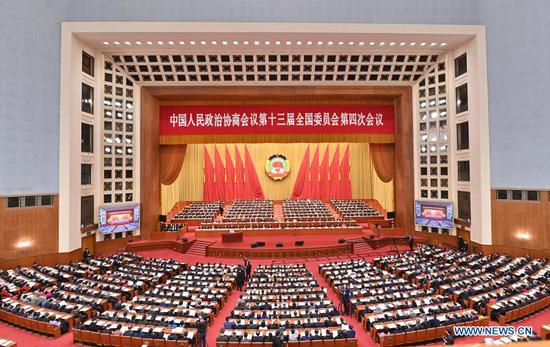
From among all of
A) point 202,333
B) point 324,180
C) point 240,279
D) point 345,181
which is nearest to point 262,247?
point 240,279

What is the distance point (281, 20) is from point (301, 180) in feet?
58.8

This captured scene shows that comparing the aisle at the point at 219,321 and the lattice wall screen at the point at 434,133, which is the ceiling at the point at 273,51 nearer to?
the lattice wall screen at the point at 434,133

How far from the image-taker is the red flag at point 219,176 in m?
31.8

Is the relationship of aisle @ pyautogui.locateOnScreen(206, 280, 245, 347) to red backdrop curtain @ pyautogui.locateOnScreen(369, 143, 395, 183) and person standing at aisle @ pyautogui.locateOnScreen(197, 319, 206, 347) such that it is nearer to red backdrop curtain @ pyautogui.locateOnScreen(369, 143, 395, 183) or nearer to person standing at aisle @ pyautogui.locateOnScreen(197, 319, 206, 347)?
person standing at aisle @ pyautogui.locateOnScreen(197, 319, 206, 347)

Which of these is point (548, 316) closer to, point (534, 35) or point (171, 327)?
point (171, 327)

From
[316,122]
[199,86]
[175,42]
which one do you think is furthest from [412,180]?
[175,42]

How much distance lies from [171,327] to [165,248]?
12707 mm

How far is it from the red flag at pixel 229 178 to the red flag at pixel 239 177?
1.01 feet

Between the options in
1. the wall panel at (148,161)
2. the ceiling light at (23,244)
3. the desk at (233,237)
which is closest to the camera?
the ceiling light at (23,244)

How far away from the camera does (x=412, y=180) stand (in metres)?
21.0

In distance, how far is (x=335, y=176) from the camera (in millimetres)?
32156

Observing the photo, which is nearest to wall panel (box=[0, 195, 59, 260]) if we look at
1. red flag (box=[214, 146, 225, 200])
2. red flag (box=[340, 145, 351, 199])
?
red flag (box=[214, 146, 225, 200])

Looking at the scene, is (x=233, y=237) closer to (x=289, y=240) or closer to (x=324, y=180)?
(x=289, y=240)

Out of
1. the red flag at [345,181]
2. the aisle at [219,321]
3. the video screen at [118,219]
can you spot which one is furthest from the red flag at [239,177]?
the aisle at [219,321]
